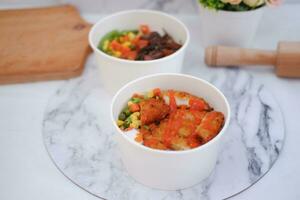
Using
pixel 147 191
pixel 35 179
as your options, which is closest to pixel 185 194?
pixel 147 191

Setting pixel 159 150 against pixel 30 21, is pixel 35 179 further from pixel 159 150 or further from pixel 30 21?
pixel 30 21

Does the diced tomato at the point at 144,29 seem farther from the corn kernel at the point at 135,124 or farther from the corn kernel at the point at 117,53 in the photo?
the corn kernel at the point at 135,124

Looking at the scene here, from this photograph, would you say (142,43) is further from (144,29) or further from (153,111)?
(153,111)

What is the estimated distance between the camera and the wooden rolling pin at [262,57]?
0.98 metres

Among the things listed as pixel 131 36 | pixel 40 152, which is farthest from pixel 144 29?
pixel 40 152

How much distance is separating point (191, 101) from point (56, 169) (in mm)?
302

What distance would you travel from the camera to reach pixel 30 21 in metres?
1.18

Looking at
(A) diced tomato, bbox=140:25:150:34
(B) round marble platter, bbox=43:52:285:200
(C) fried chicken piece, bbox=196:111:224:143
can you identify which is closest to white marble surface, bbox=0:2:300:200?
(B) round marble platter, bbox=43:52:285:200

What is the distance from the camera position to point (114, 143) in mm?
862

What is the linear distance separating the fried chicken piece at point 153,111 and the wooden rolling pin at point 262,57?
28 cm

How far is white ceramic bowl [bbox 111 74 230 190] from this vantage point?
691 millimetres

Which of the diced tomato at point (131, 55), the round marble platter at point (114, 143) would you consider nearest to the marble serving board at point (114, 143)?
the round marble platter at point (114, 143)

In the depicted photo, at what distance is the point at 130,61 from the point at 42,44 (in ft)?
1.09

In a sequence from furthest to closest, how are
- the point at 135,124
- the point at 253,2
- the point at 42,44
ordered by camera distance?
1. the point at 42,44
2. the point at 253,2
3. the point at 135,124
